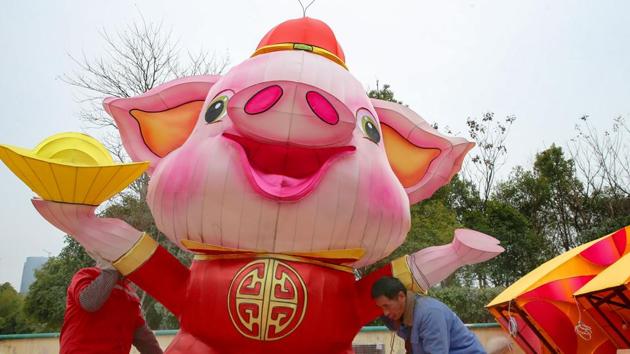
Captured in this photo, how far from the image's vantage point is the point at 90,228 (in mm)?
2945

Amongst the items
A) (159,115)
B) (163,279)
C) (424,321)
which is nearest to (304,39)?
(159,115)

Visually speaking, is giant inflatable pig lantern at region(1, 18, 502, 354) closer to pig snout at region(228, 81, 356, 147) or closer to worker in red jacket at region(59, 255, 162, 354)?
pig snout at region(228, 81, 356, 147)

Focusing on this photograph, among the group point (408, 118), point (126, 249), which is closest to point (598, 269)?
point (408, 118)

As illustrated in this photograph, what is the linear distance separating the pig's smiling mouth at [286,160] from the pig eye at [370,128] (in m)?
0.26

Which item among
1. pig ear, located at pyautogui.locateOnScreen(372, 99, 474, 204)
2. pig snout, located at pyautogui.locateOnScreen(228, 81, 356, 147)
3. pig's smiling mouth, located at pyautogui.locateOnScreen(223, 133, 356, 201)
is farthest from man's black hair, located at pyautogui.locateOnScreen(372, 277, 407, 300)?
pig ear, located at pyautogui.locateOnScreen(372, 99, 474, 204)

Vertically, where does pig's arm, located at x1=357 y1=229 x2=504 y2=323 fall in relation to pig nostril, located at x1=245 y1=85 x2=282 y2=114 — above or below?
below

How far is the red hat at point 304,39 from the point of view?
3.57m

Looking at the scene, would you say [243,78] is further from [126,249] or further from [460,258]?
[460,258]

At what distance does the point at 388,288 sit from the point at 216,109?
1347 millimetres

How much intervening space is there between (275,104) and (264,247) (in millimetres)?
711

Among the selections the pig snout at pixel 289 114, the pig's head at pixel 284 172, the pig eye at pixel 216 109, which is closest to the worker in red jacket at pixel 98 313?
the pig's head at pixel 284 172

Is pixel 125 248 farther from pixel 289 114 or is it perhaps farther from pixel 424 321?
pixel 424 321

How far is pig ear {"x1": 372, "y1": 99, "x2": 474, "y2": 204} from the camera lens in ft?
12.8

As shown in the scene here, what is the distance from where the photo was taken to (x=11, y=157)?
270 cm
